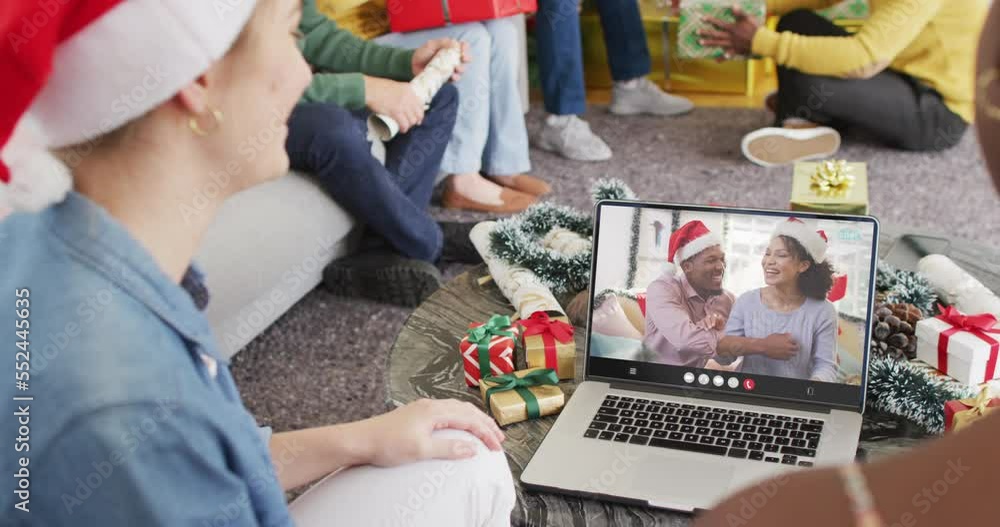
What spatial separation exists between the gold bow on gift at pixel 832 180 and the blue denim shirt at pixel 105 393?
39.4 inches

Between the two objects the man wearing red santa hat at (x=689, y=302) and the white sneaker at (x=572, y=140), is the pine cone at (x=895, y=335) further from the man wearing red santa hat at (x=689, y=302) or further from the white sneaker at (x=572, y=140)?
the white sneaker at (x=572, y=140)

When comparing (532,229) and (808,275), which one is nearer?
(808,275)

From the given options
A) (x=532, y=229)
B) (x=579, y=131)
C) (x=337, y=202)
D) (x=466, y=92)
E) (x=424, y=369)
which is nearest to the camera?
(x=424, y=369)

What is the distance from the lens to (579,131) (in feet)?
9.77

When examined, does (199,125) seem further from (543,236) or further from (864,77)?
(864,77)

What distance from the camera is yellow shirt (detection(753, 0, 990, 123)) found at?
2561mm

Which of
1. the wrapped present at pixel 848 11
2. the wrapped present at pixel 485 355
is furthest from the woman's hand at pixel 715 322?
the wrapped present at pixel 848 11

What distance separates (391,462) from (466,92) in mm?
1600

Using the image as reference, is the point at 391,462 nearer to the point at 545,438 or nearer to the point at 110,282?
the point at 545,438

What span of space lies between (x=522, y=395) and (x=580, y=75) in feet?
6.07

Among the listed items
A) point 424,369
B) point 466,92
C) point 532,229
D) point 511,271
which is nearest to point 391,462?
point 424,369

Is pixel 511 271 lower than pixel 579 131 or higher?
higher

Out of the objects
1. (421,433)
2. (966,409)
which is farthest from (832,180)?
(421,433)

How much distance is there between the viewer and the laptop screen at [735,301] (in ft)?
3.82
